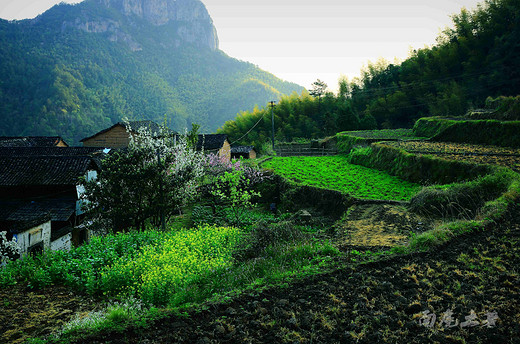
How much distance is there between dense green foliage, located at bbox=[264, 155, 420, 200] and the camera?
1309 centimetres

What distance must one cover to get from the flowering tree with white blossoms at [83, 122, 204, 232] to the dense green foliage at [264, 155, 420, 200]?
6.93 meters

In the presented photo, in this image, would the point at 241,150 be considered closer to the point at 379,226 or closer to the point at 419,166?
the point at 419,166

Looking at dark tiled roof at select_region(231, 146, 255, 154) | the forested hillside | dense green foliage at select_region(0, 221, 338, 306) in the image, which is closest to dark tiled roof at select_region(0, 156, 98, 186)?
dense green foliage at select_region(0, 221, 338, 306)

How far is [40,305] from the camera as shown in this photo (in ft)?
23.3

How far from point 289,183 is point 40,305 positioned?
42.7 ft

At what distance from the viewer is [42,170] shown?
20.2 meters

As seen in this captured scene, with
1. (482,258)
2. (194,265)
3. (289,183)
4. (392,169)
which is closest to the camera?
(482,258)

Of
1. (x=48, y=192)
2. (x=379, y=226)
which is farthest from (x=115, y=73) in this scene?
(x=379, y=226)

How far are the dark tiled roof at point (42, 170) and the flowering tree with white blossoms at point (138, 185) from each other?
5.33m

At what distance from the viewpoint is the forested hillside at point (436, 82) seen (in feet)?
110

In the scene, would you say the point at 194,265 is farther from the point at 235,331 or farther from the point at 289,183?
the point at 289,183

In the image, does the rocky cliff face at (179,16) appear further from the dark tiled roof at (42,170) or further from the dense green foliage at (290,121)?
the dark tiled roof at (42,170)

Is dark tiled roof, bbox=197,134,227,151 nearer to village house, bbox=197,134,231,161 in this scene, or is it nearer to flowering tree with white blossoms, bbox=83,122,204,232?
village house, bbox=197,134,231,161

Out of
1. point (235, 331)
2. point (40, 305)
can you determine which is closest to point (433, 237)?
point (235, 331)
